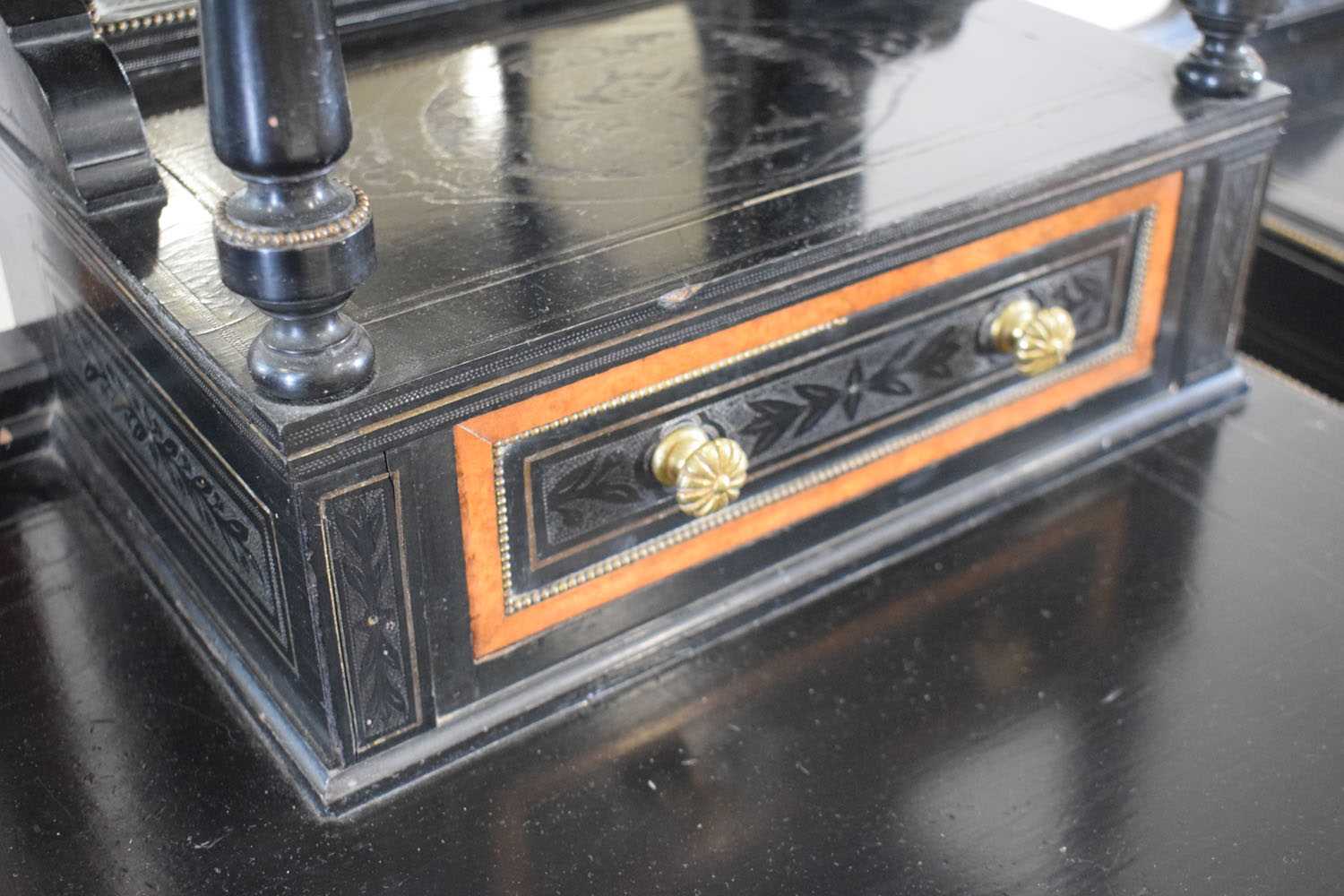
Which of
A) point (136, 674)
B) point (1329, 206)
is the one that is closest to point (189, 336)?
point (136, 674)

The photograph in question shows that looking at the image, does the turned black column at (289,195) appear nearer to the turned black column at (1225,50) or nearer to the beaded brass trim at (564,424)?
the beaded brass trim at (564,424)

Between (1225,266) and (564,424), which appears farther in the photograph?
(1225,266)

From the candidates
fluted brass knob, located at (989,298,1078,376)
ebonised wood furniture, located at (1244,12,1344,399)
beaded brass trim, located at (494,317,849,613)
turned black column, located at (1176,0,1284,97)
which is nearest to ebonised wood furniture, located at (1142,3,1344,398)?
ebonised wood furniture, located at (1244,12,1344,399)

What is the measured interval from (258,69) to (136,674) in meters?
0.60

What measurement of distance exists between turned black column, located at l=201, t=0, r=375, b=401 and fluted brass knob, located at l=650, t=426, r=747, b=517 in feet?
0.89

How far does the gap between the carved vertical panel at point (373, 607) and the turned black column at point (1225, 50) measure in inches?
34.5

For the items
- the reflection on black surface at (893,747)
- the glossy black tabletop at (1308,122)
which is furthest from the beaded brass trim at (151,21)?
the glossy black tabletop at (1308,122)

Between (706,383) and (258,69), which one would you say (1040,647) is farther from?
(258,69)

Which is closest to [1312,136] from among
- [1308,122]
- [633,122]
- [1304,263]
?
[1308,122]

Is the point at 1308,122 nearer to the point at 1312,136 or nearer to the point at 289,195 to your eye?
the point at 1312,136

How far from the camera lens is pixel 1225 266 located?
1.57 m

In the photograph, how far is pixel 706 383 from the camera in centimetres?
126

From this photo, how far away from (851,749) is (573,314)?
0.40 m

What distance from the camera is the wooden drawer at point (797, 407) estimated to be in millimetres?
1195
